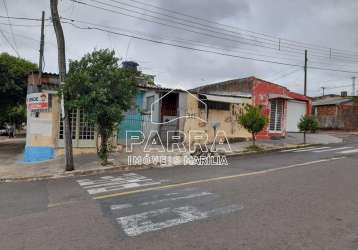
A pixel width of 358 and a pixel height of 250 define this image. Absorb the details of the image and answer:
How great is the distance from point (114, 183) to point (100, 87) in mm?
3830

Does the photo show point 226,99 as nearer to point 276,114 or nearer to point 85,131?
point 276,114

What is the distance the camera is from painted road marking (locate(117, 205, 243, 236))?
4.95m

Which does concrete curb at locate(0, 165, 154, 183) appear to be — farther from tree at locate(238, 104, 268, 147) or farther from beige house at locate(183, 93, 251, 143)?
tree at locate(238, 104, 268, 147)

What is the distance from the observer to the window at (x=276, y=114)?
73.7 feet

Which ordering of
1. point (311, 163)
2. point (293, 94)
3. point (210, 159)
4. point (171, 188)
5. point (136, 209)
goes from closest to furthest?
point (136, 209) < point (171, 188) < point (311, 163) < point (210, 159) < point (293, 94)

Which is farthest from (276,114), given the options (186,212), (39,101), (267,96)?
(186,212)

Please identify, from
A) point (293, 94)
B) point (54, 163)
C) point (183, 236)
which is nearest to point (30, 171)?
point (54, 163)

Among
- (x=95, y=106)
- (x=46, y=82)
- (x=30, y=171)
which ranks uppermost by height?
(x=46, y=82)

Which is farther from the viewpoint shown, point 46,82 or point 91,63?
point 46,82

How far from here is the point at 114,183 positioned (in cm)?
902

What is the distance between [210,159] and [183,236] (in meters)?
9.35

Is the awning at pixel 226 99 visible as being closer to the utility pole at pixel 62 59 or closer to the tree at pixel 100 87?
the tree at pixel 100 87

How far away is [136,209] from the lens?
6.05 meters

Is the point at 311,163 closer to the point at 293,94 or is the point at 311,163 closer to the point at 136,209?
the point at 136,209
